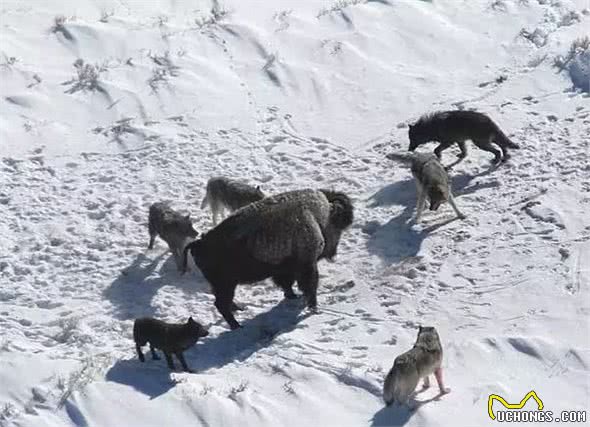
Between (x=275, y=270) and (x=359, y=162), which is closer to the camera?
(x=275, y=270)

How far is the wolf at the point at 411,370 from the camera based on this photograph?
1238cm

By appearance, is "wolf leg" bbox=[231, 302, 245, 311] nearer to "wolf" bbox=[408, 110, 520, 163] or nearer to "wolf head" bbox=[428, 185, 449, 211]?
"wolf head" bbox=[428, 185, 449, 211]

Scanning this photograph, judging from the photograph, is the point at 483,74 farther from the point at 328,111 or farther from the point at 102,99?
the point at 102,99

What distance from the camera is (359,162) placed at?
17875mm

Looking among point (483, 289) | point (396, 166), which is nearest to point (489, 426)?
point (483, 289)

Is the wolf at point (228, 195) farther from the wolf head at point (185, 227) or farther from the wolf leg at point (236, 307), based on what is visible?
the wolf leg at point (236, 307)

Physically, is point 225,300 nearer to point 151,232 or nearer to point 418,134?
point 151,232

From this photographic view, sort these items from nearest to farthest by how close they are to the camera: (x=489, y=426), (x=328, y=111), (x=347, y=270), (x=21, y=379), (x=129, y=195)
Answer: (x=489, y=426) < (x=21, y=379) < (x=347, y=270) < (x=129, y=195) < (x=328, y=111)

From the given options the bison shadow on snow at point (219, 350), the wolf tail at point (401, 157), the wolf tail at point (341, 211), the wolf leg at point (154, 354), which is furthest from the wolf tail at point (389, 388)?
the wolf tail at point (401, 157)

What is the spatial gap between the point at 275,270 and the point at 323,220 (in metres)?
0.95

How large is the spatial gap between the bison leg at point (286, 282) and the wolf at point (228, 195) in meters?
1.46

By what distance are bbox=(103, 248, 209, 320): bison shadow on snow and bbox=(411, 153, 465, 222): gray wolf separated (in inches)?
124

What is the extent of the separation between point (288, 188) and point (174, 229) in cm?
227

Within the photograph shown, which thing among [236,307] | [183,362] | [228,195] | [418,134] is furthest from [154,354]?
[418,134]
